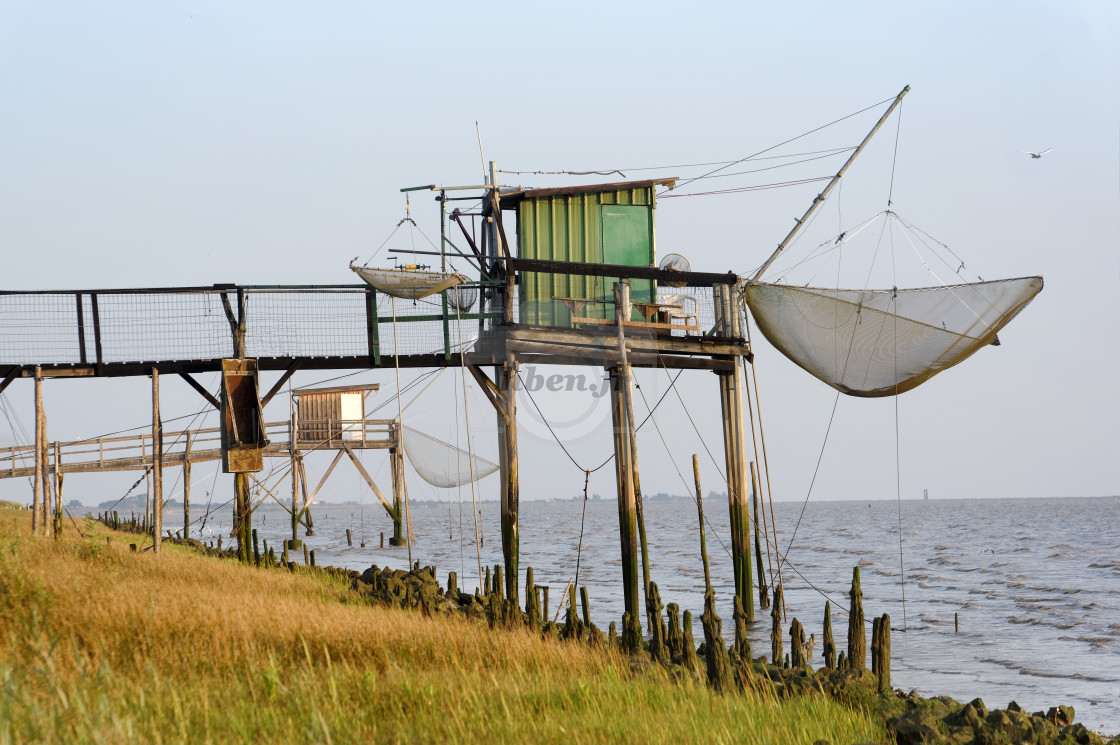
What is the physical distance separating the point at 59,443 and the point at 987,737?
33.2 meters

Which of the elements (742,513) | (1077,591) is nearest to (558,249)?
(742,513)

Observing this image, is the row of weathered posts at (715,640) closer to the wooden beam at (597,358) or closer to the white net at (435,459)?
the wooden beam at (597,358)

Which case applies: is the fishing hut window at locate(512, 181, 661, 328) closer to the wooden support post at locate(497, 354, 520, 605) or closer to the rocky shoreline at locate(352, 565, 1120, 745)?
the wooden support post at locate(497, 354, 520, 605)

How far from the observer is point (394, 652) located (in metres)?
8.95

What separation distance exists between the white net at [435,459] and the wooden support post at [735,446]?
40.4 feet

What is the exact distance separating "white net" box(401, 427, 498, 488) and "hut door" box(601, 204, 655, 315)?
37.0 feet

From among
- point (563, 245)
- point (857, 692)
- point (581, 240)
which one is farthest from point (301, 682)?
point (581, 240)

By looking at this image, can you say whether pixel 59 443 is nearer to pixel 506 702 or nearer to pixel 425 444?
pixel 425 444

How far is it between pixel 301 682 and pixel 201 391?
41.9 feet

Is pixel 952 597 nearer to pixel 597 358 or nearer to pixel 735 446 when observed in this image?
pixel 735 446

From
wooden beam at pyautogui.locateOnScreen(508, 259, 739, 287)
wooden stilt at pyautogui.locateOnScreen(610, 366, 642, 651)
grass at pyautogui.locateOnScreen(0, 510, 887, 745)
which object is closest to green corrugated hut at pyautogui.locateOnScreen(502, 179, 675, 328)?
wooden beam at pyautogui.locateOnScreen(508, 259, 739, 287)

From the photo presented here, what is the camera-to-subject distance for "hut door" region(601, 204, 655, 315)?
1995 cm

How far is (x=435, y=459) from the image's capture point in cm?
3155

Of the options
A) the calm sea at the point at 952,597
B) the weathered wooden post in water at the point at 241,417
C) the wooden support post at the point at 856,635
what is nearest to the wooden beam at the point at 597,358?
the calm sea at the point at 952,597
